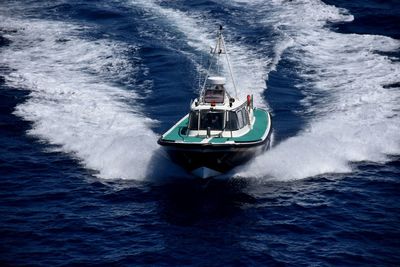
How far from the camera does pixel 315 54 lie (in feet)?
151

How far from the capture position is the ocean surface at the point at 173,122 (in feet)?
78.3

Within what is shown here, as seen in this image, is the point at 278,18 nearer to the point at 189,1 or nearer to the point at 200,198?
the point at 189,1

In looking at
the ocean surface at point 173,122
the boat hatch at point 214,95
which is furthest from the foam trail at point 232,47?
the boat hatch at point 214,95

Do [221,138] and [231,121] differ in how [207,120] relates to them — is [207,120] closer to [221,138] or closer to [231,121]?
[231,121]

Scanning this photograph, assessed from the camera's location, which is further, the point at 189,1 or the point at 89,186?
the point at 189,1

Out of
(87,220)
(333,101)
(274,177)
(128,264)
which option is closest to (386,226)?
(274,177)

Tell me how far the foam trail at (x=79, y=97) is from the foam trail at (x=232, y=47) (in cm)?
590

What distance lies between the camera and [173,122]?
35.6 meters

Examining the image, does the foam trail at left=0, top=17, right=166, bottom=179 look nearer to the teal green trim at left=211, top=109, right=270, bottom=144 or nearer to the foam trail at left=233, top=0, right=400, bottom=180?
the teal green trim at left=211, top=109, right=270, bottom=144

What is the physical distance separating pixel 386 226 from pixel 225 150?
737cm

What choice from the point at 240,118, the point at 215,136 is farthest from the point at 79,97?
the point at 215,136

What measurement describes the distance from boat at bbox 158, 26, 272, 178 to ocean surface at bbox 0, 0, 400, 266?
3.19ft

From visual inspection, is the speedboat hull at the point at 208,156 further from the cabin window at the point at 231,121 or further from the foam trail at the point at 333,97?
the cabin window at the point at 231,121

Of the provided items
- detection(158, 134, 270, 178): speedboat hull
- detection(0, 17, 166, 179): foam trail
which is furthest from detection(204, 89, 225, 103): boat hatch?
detection(0, 17, 166, 179): foam trail
